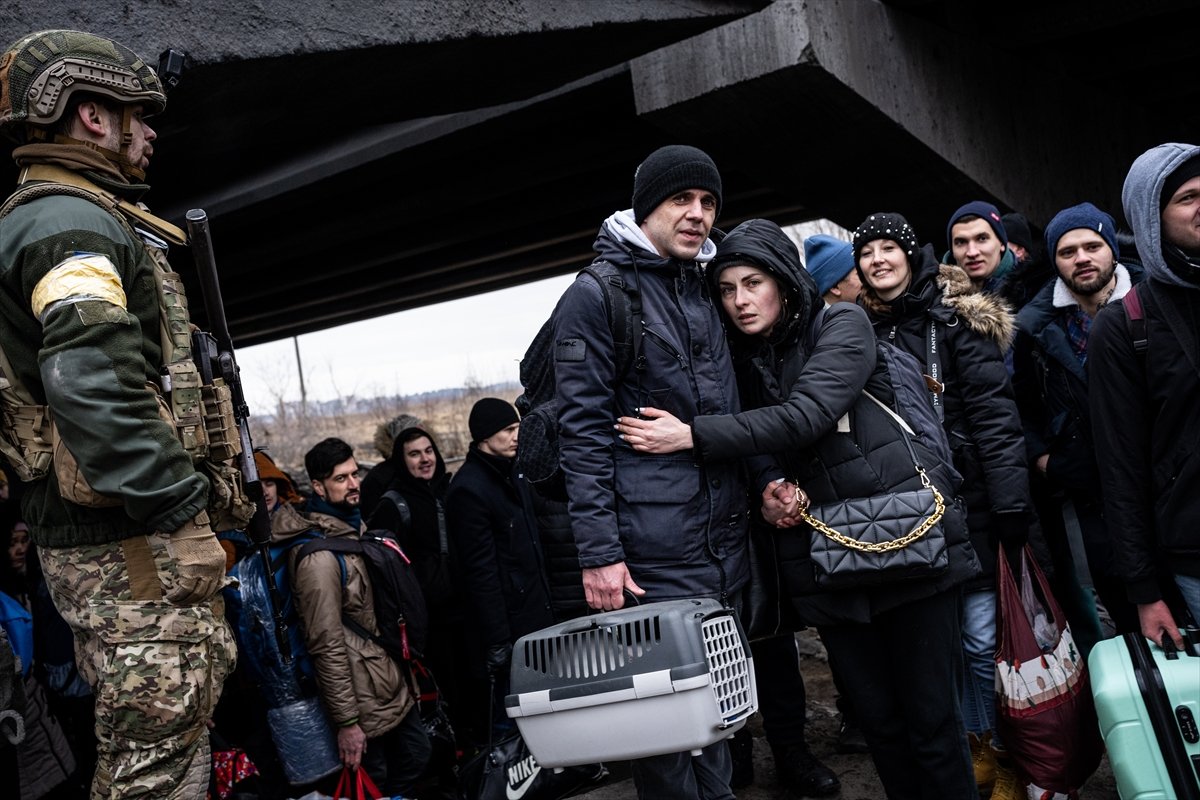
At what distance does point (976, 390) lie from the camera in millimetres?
3641

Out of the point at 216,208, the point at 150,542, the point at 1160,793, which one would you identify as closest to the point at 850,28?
the point at 1160,793

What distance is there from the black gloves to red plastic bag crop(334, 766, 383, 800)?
735 mm

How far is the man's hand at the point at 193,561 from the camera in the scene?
2.64 meters

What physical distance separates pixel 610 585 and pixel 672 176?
1.22 meters

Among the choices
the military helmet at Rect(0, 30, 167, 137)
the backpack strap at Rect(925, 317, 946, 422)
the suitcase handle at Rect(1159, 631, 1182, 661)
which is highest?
the military helmet at Rect(0, 30, 167, 137)

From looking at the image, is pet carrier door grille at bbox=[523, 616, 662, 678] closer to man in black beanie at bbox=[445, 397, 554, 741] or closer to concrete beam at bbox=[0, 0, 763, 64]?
man in black beanie at bbox=[445, 397, 554, 741]

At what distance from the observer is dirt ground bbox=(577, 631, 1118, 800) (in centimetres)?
386

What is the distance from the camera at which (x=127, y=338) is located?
8.34 ft

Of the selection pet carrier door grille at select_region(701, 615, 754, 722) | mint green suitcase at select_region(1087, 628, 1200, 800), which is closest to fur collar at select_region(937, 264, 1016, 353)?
mint green suitcase at select_region(1087, 628, 1200, 800)

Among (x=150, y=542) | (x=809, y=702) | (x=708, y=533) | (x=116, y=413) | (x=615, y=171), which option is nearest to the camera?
(x=116, y=413)

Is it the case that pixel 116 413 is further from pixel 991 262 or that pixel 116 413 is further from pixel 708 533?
pixel 991 262

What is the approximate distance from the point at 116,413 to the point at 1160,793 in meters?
2.93

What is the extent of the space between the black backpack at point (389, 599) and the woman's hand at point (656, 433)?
6.15 feet

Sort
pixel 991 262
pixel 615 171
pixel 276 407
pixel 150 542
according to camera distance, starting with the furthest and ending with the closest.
A: pixel 276 407, pixel 615 171, pixel 991 262, pixel 150 542
